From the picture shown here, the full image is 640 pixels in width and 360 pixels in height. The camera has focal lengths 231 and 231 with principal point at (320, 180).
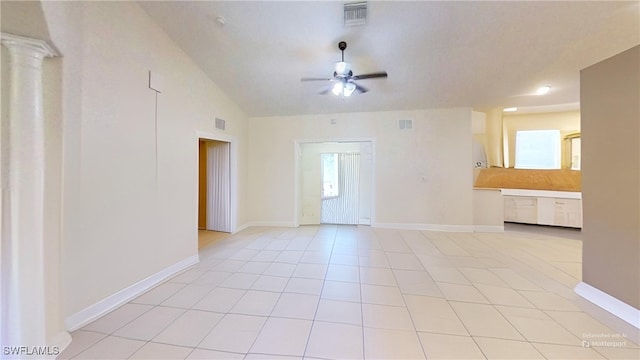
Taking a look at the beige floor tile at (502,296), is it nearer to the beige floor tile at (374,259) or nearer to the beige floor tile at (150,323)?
the beige floor tile at (374,259)

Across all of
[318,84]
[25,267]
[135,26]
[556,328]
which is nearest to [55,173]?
[25,267]

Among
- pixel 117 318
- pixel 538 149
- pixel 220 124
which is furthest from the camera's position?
pixel 538 149

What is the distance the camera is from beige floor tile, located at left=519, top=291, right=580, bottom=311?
2.15 m

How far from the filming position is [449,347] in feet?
5.35

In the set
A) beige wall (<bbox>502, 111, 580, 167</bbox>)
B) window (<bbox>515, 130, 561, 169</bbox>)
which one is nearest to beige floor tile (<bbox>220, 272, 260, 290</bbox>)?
beige wall (<bbox>502, 111, 580, 167</bbox>)

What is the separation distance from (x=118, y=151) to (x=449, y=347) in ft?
10.6

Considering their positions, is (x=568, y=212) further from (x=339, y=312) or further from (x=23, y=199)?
(x=23, y=199)

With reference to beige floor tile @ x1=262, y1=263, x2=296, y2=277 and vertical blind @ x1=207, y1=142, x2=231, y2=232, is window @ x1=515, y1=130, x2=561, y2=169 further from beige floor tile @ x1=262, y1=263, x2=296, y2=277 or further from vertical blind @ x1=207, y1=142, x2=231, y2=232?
vertical blind @ x1=207, y1=142, x2=231, y2=232

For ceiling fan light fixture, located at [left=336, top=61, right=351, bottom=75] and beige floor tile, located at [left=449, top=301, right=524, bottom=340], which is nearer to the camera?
beige floor tile, located at [left=449, top=301, right=524, bottom=340]

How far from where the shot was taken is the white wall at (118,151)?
1.79 meters

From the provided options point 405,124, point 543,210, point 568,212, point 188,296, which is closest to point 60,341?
point 188,296

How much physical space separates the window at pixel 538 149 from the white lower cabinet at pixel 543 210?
148 cm

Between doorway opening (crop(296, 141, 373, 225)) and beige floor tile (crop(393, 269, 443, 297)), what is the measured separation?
2.55 meters

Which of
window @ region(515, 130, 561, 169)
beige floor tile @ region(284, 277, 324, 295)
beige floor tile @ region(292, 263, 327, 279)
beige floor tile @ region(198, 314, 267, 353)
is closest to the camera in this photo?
beige floor tile @ region(198, 314, 267, 353)
